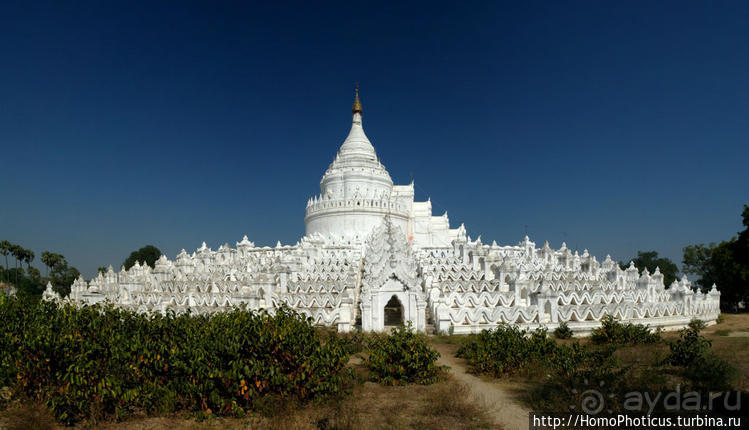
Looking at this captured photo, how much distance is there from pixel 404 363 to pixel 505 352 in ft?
11.3

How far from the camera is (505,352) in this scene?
42.9 ft

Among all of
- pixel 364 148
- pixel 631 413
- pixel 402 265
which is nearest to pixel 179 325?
pixel 631 413

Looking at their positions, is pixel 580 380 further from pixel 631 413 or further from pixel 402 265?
pixel 402 265

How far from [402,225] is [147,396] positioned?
43.3 m

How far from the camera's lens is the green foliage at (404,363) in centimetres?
1195

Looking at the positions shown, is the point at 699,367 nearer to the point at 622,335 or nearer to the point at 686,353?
the point at 686,353

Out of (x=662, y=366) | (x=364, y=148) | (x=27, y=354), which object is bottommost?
(x=662, y=366)

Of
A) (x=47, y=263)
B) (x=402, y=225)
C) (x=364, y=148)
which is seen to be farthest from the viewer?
(x=47, y=263)

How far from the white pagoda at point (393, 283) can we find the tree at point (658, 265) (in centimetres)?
3232

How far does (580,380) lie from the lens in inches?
411

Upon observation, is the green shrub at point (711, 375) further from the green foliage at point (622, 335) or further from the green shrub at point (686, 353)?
the green foliage at point (622, 335)

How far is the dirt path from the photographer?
9055 mm

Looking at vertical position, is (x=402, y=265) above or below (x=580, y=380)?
above

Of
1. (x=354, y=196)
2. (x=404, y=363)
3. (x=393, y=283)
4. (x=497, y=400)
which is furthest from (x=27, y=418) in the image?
(x=354, y=196)
